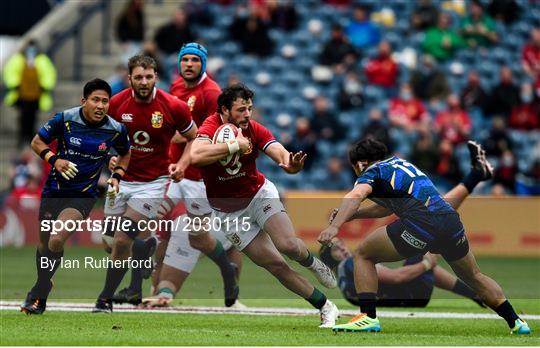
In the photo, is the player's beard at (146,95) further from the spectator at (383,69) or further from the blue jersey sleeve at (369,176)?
the spectator at (383,69)

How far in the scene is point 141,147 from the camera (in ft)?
45.8

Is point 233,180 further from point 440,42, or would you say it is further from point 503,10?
point 503,10

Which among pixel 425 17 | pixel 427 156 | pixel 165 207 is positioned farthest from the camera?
pixel 425 17

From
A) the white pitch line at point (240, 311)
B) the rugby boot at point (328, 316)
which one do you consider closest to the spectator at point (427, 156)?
the white pitch line at point (240, 311)

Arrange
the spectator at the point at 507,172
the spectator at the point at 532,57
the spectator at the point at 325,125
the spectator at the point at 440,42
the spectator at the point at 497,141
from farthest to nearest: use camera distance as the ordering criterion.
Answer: the spectator at the point at 440,42 < the spectator at the point at 532,57 < the spectator at the point at 325,125 < the spectator at the point at 497,141 < the spectator at the point at 507,172

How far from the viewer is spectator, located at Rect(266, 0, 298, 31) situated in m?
26.8

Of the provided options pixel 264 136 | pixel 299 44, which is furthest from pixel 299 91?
pixel 264 136

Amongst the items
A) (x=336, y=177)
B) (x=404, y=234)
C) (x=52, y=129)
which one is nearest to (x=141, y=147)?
(x=52, y=129)

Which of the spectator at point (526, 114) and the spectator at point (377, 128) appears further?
the spectator at point (526, 114)

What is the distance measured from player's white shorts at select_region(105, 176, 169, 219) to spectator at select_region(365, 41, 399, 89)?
40.1 feet

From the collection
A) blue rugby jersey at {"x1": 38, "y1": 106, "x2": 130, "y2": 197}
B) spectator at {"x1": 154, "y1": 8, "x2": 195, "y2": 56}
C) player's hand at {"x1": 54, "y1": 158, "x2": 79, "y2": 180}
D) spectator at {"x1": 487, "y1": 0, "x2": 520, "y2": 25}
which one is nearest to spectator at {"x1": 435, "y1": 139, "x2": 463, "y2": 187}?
spectator at {"x1": 487, "y1": 0, "x2": 520, "y2": 25}

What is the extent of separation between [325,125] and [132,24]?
4.89 metres

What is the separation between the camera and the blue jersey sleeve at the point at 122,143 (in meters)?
13.2

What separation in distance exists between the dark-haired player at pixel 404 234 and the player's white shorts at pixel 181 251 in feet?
9.54
